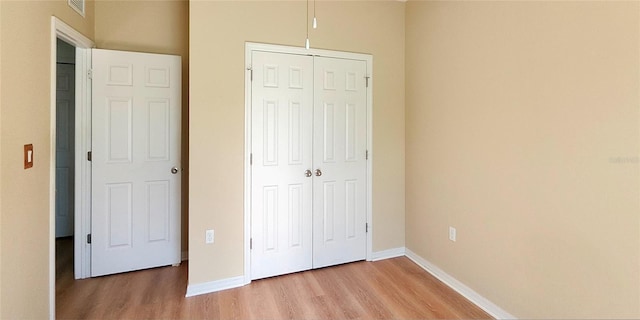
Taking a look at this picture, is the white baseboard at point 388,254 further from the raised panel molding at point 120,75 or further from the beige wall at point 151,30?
the raised panel molding at point 120,75

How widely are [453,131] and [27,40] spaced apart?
9.48ft

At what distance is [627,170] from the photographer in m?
1.46

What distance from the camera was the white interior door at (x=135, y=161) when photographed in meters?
2.66

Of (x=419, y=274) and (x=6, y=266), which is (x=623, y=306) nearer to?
(x=419, y=274)

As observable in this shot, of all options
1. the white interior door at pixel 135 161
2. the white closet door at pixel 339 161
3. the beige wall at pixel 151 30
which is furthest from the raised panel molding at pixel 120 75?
the white closet door at pixel 339 161

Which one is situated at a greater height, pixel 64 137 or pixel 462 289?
pixel 64 137

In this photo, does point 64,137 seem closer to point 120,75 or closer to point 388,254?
point 120,75

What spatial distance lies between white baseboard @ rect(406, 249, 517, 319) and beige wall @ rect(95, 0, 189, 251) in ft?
7.83

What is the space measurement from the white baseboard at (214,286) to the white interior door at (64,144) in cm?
242

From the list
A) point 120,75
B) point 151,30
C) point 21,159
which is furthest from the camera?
point 151,30

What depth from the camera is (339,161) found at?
116 inches

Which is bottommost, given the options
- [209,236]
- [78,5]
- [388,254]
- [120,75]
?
[388,254]

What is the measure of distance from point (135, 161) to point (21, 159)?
3.88 feet

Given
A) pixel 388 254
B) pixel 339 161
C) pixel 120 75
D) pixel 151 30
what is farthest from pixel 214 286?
pixel 151 30
